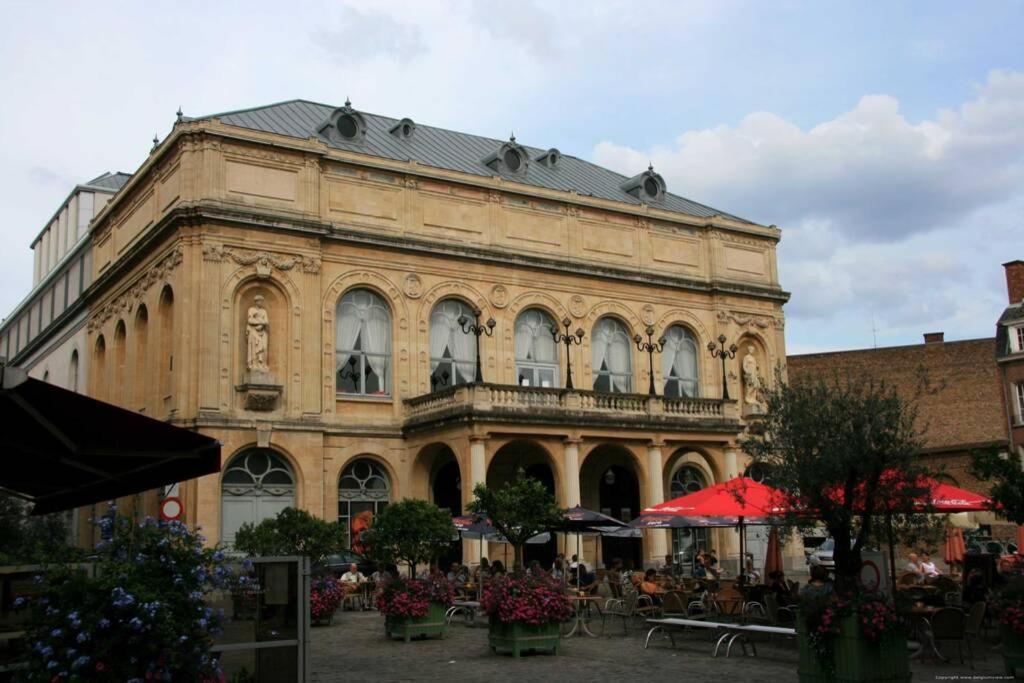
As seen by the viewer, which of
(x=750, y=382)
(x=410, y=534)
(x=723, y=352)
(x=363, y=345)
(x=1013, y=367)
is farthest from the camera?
(x=1013, y=367)

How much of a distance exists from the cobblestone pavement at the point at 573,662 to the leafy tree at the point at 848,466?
1890mm

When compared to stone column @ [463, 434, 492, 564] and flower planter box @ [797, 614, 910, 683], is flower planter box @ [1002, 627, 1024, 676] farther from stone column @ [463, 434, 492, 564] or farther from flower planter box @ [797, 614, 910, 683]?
stone column @ [463, 434, 492, 564]

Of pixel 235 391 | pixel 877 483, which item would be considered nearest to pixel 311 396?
pixel 235 391

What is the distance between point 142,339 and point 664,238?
2041 centimetres

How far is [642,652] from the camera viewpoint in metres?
17.2

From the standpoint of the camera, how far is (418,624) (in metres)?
19.4

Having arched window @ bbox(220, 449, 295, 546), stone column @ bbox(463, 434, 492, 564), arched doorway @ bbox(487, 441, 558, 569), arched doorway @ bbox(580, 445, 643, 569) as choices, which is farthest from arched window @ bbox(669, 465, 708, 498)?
arched window @ bbox(220, 449, 295, 546)

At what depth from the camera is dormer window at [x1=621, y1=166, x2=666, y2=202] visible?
45.5m

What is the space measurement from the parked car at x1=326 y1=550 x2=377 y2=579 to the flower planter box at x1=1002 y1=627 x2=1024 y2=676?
20.1 m

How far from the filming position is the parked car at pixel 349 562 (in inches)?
1205

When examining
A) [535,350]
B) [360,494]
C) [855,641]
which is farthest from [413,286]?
[855,641]

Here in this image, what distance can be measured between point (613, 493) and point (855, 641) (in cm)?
2848

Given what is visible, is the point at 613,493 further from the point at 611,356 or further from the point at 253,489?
the point at 253,489

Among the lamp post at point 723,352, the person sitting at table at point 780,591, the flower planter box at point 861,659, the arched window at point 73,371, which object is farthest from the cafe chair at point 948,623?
the arched window at point 73,371
